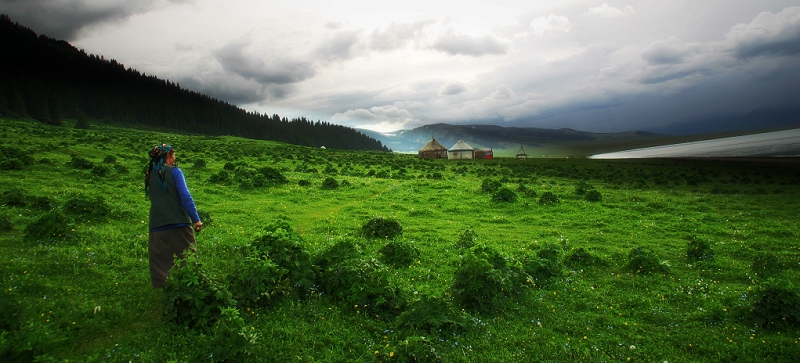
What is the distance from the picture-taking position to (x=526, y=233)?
54.3ft

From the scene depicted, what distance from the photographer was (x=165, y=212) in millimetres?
8148

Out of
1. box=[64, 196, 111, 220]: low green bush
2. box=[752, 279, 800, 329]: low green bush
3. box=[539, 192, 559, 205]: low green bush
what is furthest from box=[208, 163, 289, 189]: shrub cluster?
box=[752, 279, 800, 329]: low green bush

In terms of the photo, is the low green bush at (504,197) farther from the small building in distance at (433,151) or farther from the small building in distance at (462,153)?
the small building in distance at (433,151)

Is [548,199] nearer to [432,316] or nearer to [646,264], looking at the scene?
[646,264]

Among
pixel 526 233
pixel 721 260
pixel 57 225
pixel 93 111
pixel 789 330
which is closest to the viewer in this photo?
pixel 789 330

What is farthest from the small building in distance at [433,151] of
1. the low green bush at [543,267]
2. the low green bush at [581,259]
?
the low green bush at [543,267]

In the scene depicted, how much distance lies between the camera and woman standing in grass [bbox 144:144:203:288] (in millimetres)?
8164

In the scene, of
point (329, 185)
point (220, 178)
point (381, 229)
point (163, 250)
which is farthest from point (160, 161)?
point (220, 178)

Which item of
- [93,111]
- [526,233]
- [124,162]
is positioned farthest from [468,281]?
[93,111]

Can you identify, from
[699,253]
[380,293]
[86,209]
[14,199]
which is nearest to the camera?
[380,293]

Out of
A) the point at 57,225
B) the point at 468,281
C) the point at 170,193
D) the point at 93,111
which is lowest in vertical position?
the point at 468,281

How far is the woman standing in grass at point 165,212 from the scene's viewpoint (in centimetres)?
816

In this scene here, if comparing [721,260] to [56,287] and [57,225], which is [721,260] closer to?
[56,287]

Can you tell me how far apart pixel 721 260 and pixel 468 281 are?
33.0 feet
